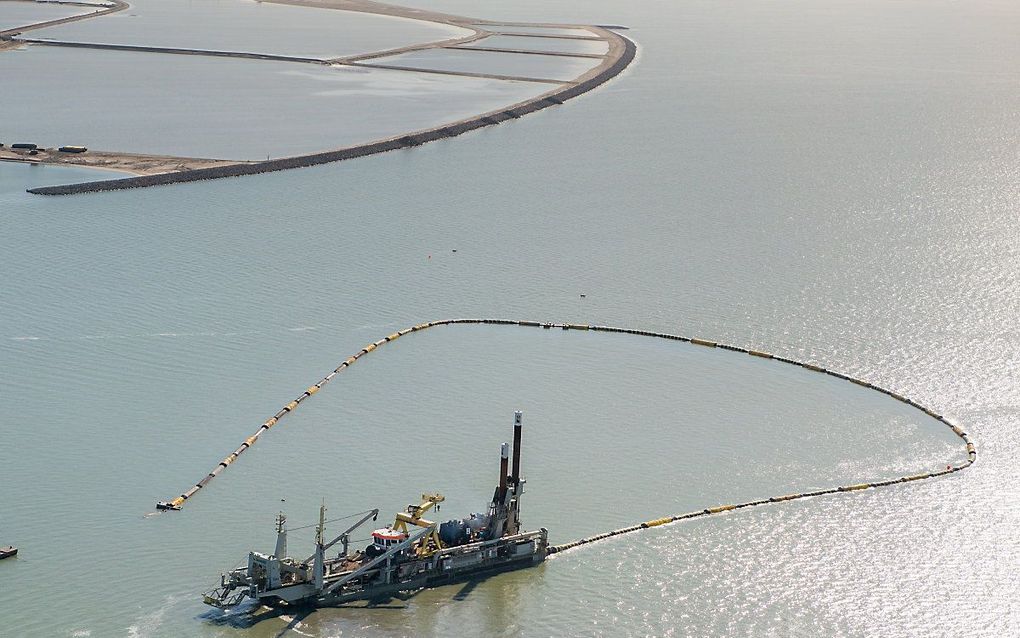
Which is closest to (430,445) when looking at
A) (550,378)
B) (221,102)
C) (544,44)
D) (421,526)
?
(550,378)

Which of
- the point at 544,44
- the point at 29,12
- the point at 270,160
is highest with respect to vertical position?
the point at 29,12

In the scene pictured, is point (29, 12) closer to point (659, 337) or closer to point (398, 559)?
point (659, 337)

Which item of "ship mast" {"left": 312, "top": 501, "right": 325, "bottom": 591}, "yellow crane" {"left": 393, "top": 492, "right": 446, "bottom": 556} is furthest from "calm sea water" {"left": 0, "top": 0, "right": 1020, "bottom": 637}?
"yellow crane" {"left": 393, "top": 492, "right": 446, "bottom": 556}

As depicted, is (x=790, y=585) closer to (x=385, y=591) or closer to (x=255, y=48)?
(x=385, y=591)

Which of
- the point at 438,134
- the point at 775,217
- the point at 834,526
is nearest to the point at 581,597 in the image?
the point at 834,526

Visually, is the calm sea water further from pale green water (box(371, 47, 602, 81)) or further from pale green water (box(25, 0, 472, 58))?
pale green water (box(25, 0, 472, 58))

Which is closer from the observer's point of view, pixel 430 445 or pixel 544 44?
pixel 430 445

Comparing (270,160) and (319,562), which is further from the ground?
(270,160)
